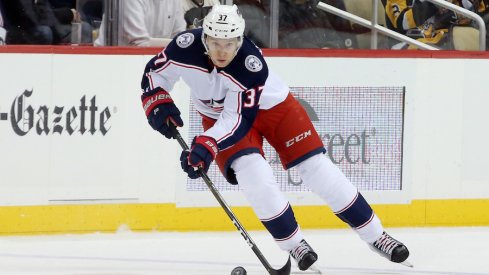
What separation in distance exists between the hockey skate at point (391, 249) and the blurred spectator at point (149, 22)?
168cm

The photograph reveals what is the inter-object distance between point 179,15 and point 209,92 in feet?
5.07

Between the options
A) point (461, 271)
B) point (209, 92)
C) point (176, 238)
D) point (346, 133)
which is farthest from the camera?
point (346, 133)

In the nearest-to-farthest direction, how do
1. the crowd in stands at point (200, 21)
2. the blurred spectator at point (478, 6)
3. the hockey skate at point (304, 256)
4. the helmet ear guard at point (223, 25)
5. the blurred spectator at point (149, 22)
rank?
the helmet ear guard at point (223, 25)
the hockey skate at point (304, 256)
the crowd in stands at point (200, 21)
the blurred spectator at point (149, 22)
the blurred spectator at point (478, 6)

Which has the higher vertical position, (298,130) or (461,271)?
(298,130)

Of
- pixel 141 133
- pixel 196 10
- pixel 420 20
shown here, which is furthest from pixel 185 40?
pixel 420 20

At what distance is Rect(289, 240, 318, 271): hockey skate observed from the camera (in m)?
4.73

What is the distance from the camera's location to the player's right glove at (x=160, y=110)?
480 centimetres

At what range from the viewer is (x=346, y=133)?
20.6 ft

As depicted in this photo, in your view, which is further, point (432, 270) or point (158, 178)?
point (158, 178)

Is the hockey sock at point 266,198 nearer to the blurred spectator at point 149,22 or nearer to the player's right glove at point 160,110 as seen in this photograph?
the player's right glove at point 160,110

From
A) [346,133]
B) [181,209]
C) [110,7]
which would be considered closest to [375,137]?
[346,133]

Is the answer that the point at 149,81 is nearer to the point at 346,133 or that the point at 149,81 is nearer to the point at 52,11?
the point at 52,11

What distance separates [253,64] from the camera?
183 inches

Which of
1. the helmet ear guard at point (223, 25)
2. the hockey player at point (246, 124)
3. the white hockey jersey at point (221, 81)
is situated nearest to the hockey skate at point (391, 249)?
the hockey player at point (246, 124)
